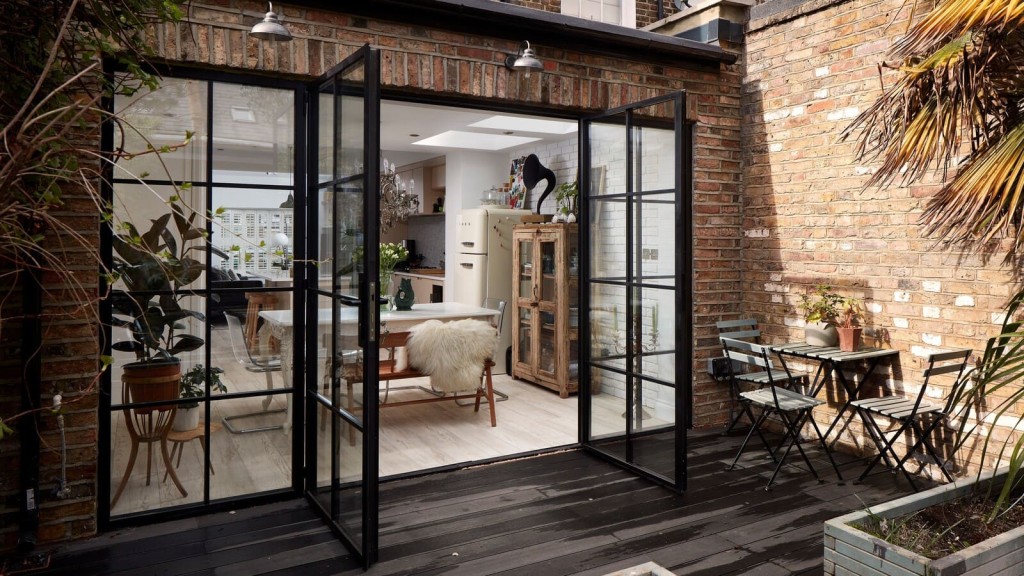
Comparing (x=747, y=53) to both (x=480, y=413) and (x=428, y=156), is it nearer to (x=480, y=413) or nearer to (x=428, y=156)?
(x=480, y=413)

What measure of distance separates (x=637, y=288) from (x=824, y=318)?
128cm

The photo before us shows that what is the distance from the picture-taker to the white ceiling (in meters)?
6.33

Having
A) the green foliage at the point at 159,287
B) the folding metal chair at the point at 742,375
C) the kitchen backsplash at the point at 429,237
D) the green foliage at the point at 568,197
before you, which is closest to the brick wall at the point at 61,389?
the green foliage at the point at 159,287

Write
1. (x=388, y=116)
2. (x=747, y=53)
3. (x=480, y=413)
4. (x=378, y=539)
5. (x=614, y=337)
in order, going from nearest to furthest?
(x=378, y=539), (x=614, y=337), (x=747, y=53), (x=480, y=413), (x=388, y=116)

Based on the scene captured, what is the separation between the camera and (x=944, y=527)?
253cm

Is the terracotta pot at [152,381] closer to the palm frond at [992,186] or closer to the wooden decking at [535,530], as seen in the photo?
the wooden decking at [535,530]

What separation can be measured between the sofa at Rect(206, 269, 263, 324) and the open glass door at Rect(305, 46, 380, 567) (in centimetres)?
32

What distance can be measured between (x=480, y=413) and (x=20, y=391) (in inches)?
134

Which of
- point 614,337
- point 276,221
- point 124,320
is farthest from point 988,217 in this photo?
point 124,320

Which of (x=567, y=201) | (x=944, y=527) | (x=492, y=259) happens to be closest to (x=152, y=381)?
(x=944, y=527)

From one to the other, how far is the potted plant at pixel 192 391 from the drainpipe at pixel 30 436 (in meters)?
0.59

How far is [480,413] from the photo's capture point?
5.77 meters

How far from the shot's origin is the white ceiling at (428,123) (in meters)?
6.33

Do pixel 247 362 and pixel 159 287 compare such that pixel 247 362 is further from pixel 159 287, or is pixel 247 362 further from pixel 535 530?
pixel 535 530
